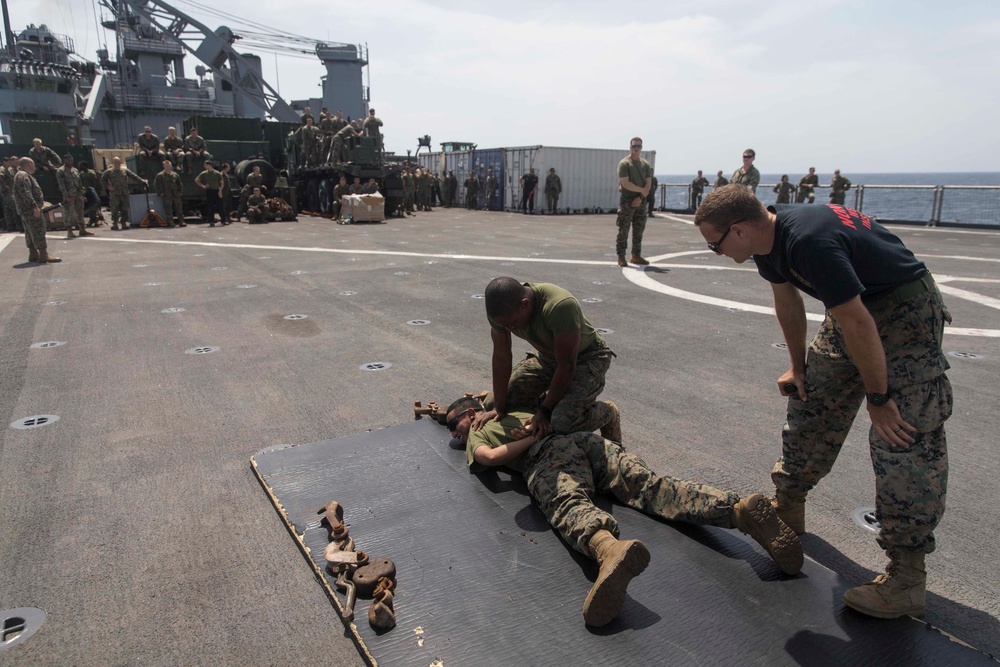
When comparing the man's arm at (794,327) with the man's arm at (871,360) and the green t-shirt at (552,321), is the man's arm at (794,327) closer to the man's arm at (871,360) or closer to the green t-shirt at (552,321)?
the man's arm at (871,360)

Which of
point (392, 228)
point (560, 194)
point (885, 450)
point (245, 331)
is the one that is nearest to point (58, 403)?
point (245, 331)

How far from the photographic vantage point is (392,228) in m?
17.0

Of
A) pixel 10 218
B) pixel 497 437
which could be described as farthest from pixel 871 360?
pixel 10 218

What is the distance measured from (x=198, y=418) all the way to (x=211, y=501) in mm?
1195

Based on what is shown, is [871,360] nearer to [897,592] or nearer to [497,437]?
[897,592]

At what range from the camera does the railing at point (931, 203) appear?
16766mm

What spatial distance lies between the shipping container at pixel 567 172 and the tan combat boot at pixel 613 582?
22740 mm

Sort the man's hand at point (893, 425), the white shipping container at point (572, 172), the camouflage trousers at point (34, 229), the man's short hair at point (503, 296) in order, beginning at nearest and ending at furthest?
the man's hand at point (893, 425)
the man's short hair at point (503, 296)
the camouflage trousers at point (34, 229)
the white shipping container at point (572, 172)

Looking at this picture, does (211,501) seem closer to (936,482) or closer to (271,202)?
(936,482)

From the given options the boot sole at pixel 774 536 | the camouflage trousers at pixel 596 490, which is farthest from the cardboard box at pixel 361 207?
the boot sole at pixel 774 536

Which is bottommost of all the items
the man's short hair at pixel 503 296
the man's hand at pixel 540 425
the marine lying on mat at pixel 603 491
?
the marine lying on mat at pixel 603 491

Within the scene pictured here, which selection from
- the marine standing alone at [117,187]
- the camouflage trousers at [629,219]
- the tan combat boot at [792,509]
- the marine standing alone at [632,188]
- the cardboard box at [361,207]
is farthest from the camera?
the cardboard box at [361,207]

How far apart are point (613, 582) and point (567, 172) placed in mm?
23652

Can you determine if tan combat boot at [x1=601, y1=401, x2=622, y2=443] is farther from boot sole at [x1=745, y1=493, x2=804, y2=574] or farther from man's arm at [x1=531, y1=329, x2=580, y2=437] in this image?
boot sole at [x1=745, y1=493, x2=804, y2=574]
